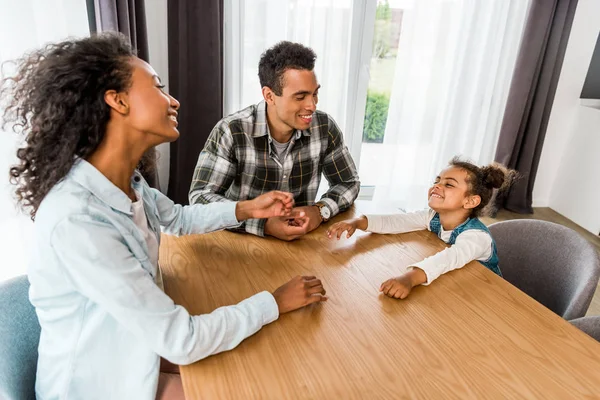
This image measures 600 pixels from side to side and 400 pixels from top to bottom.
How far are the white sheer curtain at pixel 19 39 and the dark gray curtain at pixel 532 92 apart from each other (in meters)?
2.93

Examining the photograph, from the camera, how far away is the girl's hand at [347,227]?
1359 mm

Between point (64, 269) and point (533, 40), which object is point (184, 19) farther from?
point (533, 40)

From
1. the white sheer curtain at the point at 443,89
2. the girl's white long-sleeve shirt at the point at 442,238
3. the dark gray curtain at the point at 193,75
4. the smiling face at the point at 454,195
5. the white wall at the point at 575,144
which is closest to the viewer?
the girl's white long-sleeve shirt at the point at 442,238

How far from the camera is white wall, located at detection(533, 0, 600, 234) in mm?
3330

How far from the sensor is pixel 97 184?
0.86 metres

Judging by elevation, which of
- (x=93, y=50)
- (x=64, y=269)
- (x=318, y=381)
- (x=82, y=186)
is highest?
(x=93, y=50)

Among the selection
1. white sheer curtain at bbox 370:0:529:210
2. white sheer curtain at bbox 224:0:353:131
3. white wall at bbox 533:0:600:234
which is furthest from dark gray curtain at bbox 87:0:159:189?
white wall at bbox 533:0:600:234

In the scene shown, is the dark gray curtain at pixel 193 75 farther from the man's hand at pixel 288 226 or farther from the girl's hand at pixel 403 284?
the girl's hand at pixel 403 284

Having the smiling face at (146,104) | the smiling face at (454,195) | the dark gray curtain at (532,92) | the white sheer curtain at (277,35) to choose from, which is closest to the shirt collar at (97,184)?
the smiling face at (146,104)

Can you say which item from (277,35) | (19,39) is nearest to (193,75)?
(277,35)

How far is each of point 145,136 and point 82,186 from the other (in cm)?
18

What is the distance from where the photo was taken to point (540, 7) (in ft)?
9.91

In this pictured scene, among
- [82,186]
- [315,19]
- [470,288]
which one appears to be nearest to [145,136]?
[82,186]

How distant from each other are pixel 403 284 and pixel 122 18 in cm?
187
